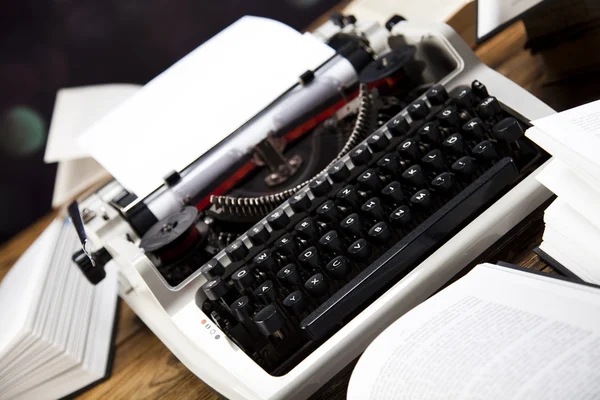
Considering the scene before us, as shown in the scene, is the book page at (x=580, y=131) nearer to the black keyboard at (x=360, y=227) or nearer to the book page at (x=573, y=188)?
the book page at (x=573, y=188)

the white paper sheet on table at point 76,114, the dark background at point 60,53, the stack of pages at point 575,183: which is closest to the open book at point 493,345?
the stack of pages at point 575,183

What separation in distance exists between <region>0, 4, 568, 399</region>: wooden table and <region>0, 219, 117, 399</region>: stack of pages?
4 centimetres

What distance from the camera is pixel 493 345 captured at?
0.78 metres

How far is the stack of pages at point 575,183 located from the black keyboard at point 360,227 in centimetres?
17

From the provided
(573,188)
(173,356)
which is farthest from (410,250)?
(173,356)

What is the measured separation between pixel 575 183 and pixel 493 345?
0.88 feet

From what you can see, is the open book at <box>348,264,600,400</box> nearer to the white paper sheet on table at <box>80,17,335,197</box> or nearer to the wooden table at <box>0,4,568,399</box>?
the wooden table at <box>0,4,568,399</box>

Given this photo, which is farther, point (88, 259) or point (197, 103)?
point (197, 103)

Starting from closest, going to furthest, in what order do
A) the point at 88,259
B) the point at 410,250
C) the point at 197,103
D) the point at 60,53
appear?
the point at 410,250
the point at 88,259
the point at 197,103
the point at 60,53

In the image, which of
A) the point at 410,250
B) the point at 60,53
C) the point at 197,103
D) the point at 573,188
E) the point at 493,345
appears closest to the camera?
the point at 493,345

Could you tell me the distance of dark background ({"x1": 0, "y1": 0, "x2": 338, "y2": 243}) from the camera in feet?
6.27

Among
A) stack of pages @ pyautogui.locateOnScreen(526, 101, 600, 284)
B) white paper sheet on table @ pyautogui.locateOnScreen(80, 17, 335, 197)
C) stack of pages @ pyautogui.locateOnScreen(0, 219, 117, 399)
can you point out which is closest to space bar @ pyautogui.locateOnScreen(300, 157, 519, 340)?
stack of pages @ pyautogui.locateOnScreen(526, 101, 600, 284)

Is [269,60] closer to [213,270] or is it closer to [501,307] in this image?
[213,270]

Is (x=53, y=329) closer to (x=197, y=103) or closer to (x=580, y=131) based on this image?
(x=197, y=103)
